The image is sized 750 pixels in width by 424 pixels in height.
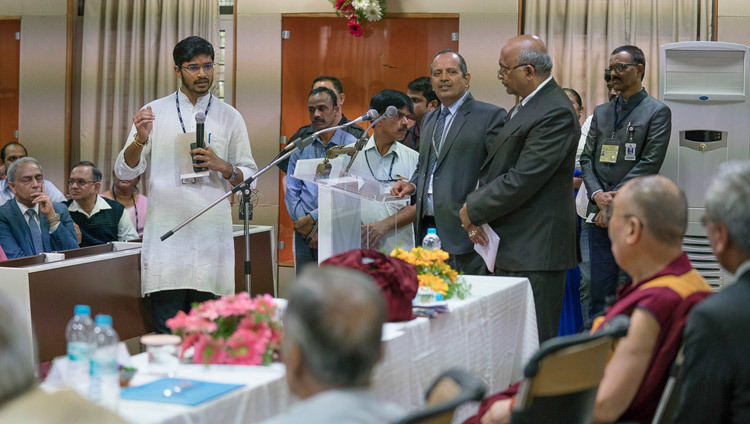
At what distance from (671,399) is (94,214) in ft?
15.1

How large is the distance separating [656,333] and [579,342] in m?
0.35

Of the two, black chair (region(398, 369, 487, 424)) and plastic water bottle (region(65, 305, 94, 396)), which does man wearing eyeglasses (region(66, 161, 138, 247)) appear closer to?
plastic water bottle (region(65, 305, 94, 396))

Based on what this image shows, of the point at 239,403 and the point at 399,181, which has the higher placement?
the point at 399,181

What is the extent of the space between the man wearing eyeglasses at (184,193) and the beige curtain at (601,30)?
4038 mm

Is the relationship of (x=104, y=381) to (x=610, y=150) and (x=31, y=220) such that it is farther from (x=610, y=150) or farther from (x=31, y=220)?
(x=610, y=150)

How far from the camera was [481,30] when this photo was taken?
7.88 m

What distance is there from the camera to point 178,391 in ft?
6.92

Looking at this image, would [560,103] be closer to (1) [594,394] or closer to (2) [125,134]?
(1) [594,394]

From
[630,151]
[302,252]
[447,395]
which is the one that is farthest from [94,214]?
[447,395]

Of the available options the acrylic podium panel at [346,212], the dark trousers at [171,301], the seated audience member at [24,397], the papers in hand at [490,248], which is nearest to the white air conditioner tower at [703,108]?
the papers in hand at [490,248]

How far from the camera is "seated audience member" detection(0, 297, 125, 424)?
4.33ft

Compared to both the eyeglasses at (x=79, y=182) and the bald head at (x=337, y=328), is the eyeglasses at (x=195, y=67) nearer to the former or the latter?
the eyeglasses at (x=79, y=182)

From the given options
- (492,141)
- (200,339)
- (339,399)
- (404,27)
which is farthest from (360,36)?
(339,399)

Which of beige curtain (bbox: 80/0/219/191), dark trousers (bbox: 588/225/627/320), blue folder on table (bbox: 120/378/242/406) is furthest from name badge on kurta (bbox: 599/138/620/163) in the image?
beige curtain (bbox: 80/0/219/191)
